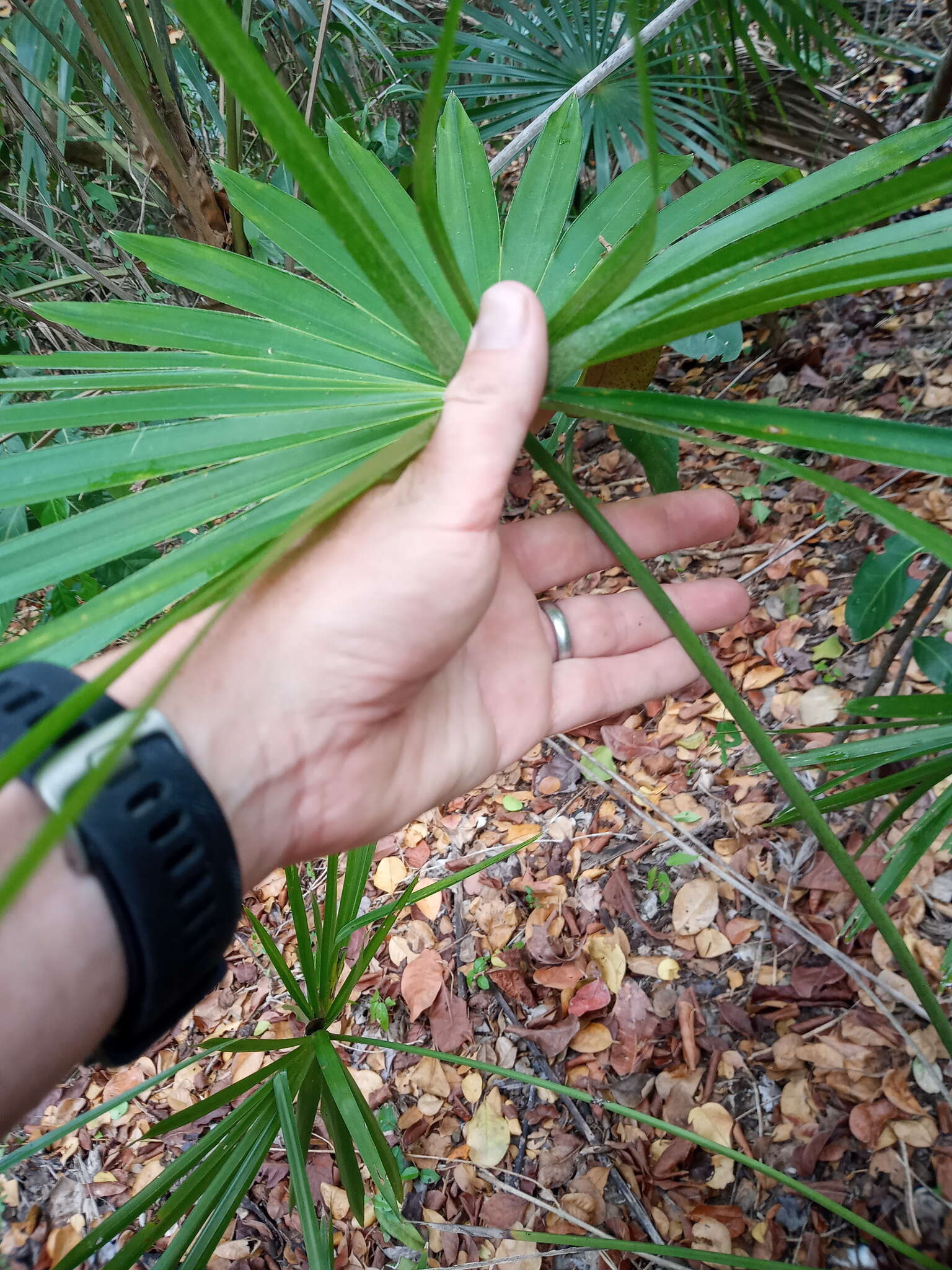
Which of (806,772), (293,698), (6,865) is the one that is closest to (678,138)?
(806,772)

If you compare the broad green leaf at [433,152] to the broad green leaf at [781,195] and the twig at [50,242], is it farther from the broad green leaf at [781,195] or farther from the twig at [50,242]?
the twig at [50,242]

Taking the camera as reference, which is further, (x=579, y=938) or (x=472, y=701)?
(x=579, y=938)

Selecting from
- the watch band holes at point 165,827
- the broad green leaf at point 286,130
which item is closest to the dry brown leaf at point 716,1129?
the watch band holes at point 165,827

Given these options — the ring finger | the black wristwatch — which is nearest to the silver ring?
the ring finger

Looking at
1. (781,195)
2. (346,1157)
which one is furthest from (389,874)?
(781,195)

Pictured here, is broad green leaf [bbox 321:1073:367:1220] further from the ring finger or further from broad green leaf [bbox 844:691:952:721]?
broad green leaf [bbox 844:691:952:721]

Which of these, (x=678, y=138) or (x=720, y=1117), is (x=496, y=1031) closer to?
(x=720, y=1117)

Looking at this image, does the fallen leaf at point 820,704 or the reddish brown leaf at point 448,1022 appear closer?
the reddish brown leaf at point 448,1022

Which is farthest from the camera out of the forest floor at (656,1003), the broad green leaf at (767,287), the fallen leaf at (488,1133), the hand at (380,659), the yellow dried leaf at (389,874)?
the yellow dried leaf at (389,874)
